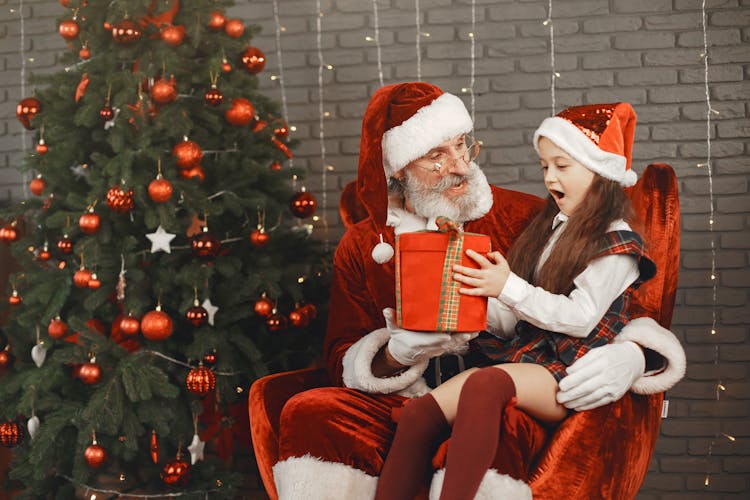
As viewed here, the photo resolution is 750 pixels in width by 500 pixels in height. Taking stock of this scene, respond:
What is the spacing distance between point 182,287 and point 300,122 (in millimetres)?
1178

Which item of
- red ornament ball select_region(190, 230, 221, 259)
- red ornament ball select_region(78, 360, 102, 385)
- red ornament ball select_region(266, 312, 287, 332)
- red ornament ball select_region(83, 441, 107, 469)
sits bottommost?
red ornament ball select_region(83, 441, 107, 469)

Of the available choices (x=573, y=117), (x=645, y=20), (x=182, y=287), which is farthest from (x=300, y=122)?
(x=573, y=117)

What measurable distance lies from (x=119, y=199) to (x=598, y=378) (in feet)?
5.24

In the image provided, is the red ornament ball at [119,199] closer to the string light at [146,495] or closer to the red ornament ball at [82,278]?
the red ornament ball at [82,278]

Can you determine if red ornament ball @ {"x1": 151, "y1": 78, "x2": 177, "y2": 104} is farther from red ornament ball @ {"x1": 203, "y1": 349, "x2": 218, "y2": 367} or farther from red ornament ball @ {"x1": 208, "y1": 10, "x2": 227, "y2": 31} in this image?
red ornament ball @ {"x1": 203, "y1": 349, "x2": 218, "y2": 367}

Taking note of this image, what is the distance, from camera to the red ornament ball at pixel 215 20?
2973 millimetres

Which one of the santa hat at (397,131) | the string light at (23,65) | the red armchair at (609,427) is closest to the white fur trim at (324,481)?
the red armchair at (609,427)

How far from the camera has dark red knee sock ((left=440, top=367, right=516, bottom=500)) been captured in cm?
182

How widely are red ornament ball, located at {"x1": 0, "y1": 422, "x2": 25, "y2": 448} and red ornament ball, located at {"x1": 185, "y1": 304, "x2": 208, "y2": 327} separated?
76cm

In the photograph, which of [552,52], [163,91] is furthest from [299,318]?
[552,52]

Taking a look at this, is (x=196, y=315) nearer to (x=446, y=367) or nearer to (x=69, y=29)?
(x=446, y=367)

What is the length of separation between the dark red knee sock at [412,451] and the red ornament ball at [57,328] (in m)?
1.40

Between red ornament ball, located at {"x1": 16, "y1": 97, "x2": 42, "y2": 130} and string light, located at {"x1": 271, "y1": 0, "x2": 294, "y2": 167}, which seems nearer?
red ornament ball, located at {"x1": 16, "y1": 97, "x2": 42, "y2": 130}

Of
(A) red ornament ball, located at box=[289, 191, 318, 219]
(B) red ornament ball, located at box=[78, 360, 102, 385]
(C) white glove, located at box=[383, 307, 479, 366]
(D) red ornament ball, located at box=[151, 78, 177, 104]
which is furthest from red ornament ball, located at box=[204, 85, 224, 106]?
(C) white glove, located at box=[383, 307, 479, 366]
